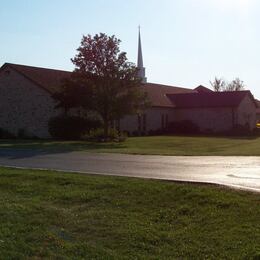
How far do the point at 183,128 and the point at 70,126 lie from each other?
1795 centimetres

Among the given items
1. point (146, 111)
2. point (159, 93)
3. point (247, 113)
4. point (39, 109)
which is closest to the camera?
point (39, 109)

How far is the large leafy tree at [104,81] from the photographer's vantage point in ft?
117

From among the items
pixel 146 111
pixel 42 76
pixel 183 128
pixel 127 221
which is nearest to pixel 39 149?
Answer: pixel 42 76

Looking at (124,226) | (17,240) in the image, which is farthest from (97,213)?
(17,240)

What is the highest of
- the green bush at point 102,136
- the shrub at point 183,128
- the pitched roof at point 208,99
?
the pitched roof at point 208,99

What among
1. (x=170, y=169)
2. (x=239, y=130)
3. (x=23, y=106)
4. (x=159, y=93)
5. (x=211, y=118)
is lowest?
(x=170, y=169)

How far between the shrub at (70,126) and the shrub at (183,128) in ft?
51.8

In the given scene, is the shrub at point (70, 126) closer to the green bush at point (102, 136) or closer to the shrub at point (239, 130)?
the green bush at point (102, 136)

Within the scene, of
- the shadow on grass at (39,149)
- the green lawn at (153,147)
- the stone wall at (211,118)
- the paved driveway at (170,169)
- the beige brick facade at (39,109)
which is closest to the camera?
the paved driveway at (170,169)

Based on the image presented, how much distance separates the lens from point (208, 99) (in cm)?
5616

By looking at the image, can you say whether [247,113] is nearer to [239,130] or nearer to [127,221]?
[239,130]

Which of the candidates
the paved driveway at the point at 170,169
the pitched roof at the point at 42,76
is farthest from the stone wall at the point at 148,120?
the paved driveway at the point at 170,169

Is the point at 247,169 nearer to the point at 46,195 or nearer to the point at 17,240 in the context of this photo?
the point at 46,195

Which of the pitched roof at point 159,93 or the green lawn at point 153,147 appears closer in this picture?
the green lawn at point 153,147
